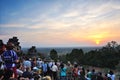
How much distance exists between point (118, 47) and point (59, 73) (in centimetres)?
4805

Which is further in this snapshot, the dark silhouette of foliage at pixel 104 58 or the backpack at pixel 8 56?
the dark silhouette of foliage at pixel 104 58

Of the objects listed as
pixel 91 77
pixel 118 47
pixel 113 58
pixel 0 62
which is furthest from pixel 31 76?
pixel 118 47

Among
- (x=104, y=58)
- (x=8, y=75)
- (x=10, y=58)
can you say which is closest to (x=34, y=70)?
(x=10, y=58)

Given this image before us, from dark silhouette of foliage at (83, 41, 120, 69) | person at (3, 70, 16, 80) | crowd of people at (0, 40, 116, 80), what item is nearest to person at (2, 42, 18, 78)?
crowd of people at (0, 40, 116, 80)

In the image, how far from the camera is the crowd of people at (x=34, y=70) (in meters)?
12.5

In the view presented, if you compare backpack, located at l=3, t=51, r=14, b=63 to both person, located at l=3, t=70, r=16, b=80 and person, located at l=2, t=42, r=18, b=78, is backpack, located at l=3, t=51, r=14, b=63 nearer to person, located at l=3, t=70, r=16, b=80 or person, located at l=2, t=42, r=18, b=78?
person, located at l=2, t=42, r=18, b=78

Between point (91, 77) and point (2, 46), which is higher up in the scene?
point (2, 46)

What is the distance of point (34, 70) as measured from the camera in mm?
19156

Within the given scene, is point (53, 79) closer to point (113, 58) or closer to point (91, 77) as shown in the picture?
point (91, 77)

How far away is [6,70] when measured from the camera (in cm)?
1220

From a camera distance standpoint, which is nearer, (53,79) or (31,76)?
(31,76)

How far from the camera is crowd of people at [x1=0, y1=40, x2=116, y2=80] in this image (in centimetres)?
1250

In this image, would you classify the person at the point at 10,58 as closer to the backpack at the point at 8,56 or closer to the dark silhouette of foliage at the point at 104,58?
the backpack at the point at 8,56

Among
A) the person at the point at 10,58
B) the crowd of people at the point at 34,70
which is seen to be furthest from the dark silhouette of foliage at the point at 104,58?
the person at the point at 10,58
